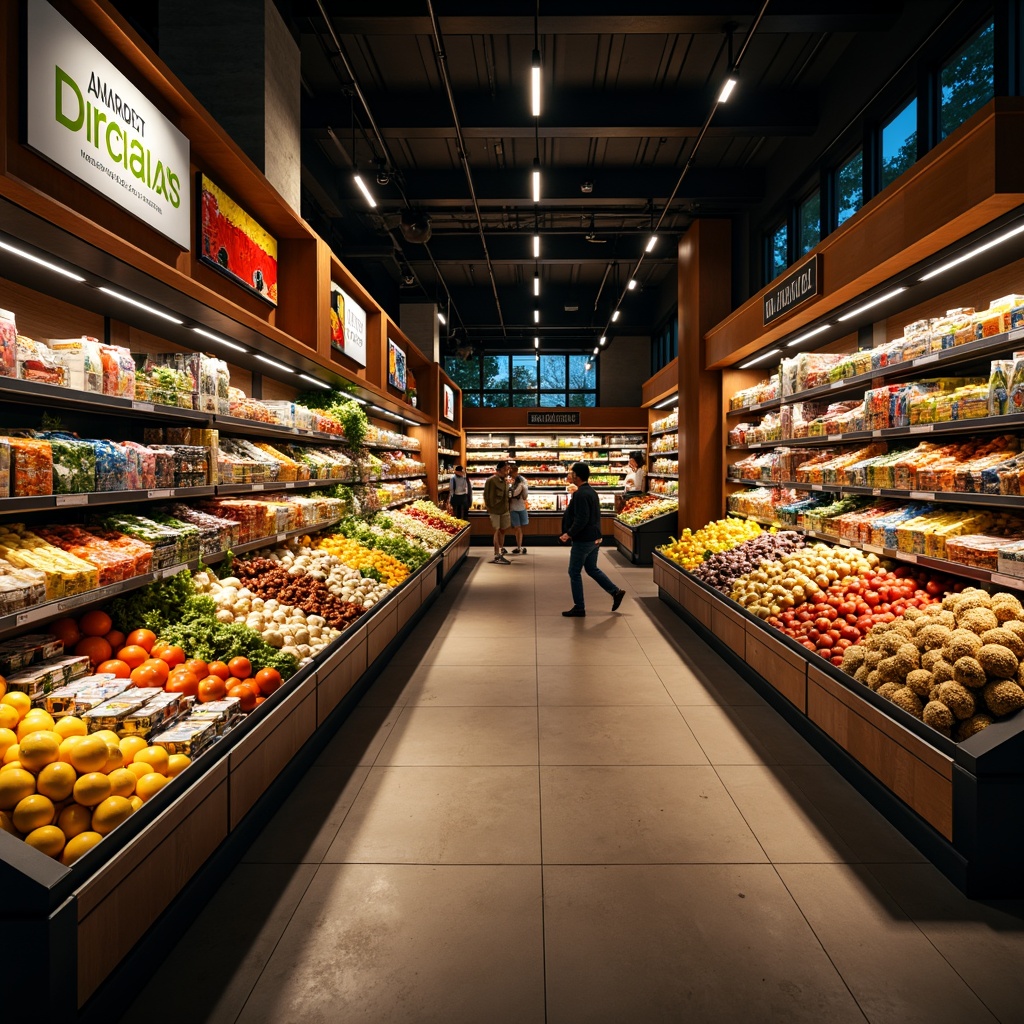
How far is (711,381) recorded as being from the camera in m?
9.00

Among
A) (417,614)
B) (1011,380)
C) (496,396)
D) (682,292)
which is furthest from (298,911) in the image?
(496,396)

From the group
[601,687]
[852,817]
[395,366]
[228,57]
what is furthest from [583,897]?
[395,366]

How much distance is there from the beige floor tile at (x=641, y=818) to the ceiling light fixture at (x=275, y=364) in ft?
12.1

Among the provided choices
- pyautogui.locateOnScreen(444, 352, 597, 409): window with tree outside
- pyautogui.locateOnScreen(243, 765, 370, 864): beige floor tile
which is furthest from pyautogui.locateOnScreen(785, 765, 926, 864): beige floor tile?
pyautogui.locateOnScreen(444, 352, 597, 409): window with tree outside

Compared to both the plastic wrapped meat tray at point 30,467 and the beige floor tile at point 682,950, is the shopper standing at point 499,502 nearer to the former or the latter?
the plastic wrapped meat tray at point 30,467

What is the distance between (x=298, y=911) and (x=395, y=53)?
25.8 feet

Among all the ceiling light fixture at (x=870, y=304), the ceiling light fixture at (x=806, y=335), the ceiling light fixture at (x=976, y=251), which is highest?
the ceiling light fixture at (x=806, y=335)

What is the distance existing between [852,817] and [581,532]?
175 inches

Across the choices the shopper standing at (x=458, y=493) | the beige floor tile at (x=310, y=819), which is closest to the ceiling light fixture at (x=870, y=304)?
the beige floor tile at (x=310, y=819)

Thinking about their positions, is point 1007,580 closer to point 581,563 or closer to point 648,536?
point 581,563

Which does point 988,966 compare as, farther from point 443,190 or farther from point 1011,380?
point 443,190

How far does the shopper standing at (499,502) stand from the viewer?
1212 cm

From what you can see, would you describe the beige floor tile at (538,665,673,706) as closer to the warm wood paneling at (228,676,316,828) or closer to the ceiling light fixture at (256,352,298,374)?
the warm wood paneling at (228,676,316,828)

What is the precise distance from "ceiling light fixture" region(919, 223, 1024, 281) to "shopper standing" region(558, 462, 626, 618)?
361 centimetres
